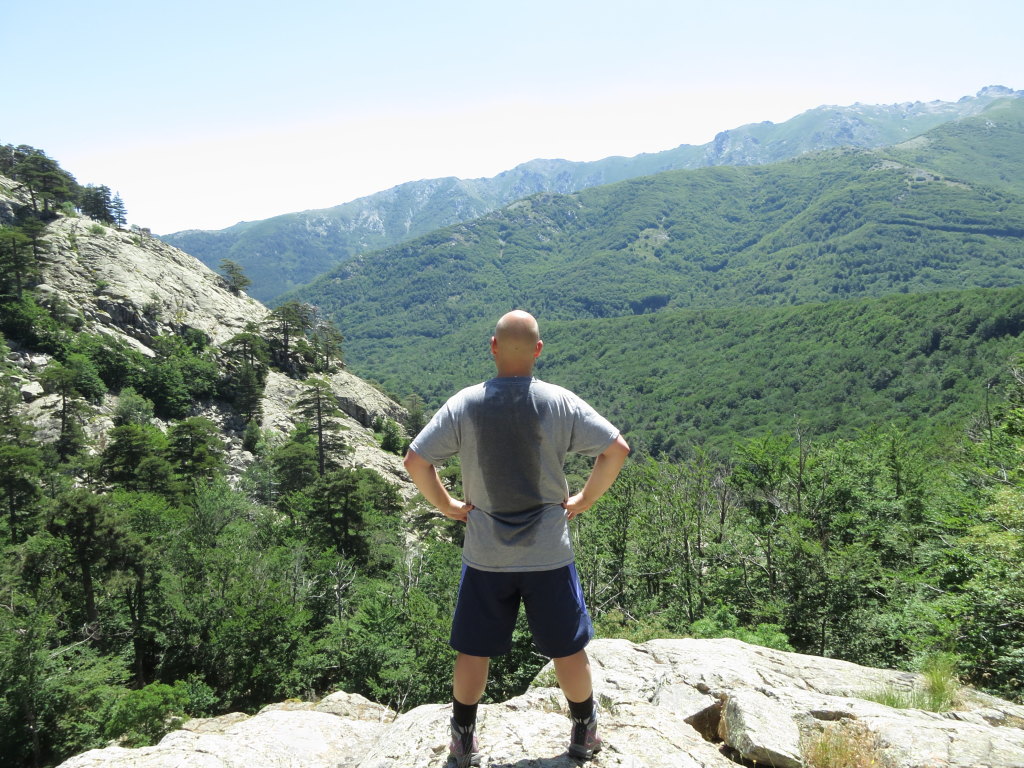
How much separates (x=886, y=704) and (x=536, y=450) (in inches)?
177

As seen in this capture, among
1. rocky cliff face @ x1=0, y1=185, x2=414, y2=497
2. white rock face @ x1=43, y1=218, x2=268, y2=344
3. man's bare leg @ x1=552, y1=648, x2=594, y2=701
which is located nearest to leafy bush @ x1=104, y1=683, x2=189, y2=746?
man's bare leg @ x1=552, y1=648, x2=594, y2=701

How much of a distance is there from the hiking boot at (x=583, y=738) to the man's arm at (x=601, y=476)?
1384 mm

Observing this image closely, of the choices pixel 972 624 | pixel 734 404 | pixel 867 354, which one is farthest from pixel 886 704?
pixel 867 354

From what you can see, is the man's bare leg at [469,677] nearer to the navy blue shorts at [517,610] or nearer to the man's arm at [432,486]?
the navy blue shorts at [517,610]

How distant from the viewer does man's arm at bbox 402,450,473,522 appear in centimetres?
326

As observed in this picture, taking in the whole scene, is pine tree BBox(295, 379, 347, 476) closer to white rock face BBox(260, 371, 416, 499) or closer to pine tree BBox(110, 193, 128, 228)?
white rock face BBox(260, 371, 416, 499)

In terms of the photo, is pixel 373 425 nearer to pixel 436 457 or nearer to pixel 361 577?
pixel 361 577

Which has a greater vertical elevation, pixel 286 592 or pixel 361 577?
pixel 286 592

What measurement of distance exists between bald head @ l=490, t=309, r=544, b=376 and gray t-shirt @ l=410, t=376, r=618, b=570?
8 centimetres

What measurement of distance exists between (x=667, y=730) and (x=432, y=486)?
8.45 ft

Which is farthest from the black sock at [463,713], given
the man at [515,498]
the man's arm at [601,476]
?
the man's arm at [601,476]

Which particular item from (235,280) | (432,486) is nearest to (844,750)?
(432,486)

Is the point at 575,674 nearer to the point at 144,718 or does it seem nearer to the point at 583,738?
the point at 583,738

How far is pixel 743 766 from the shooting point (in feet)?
12.3
